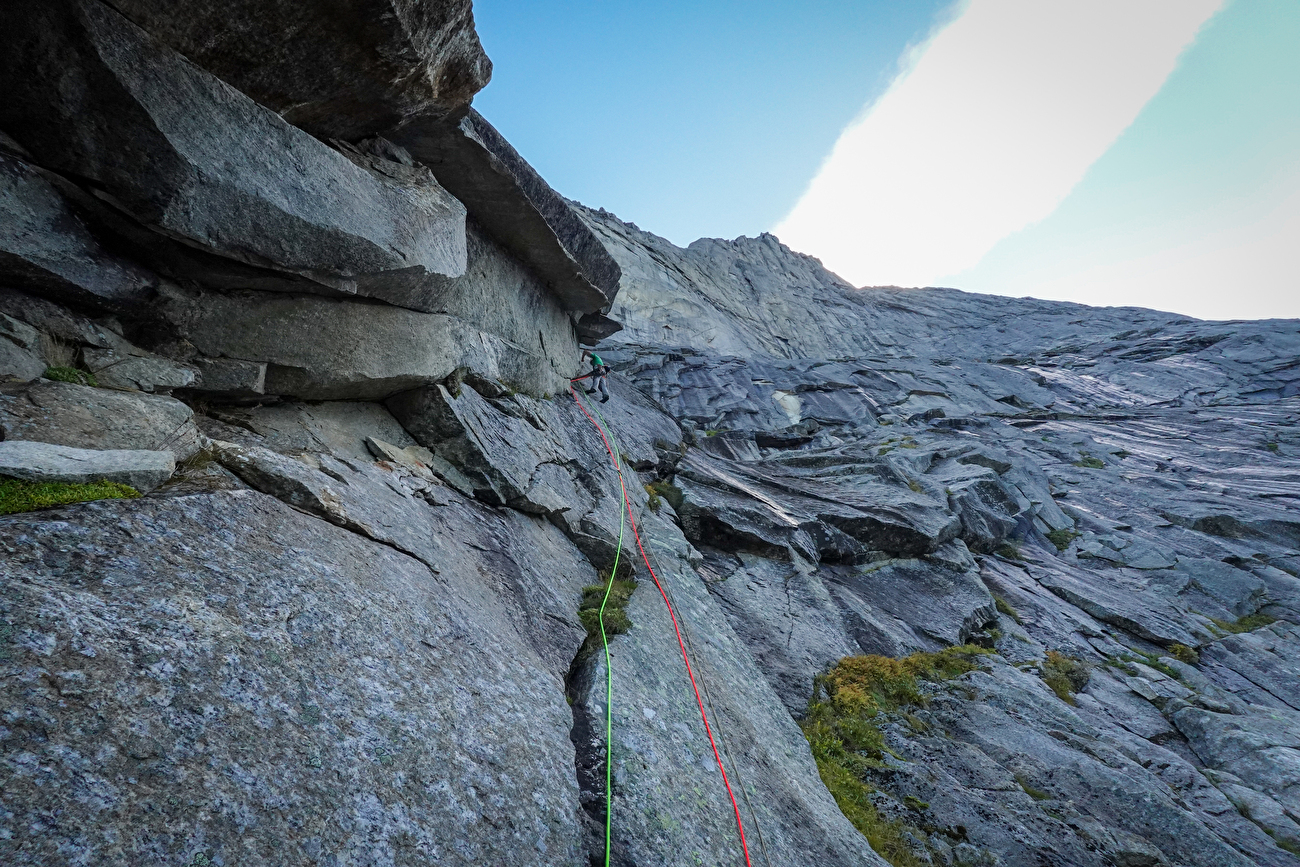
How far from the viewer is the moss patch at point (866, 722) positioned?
8750mm

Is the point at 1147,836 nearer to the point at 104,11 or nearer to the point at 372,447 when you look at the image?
the point at 372,447

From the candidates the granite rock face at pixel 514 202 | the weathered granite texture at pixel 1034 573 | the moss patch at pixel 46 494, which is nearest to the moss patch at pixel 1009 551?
the weathered granite texture at pixel 1034 573

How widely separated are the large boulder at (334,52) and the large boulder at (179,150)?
27 cm

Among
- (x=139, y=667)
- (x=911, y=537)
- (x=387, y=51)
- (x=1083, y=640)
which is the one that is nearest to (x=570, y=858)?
(x=139, y=667)

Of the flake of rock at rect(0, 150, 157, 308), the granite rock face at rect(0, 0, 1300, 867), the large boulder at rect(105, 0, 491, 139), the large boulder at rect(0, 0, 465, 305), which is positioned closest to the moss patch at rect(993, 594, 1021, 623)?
the granite rock face at rect(0, 0, 1300, 867)

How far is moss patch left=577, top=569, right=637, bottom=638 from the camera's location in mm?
8836

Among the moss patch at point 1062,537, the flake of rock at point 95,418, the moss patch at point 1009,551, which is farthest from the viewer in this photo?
the moss patch at point 1062,537

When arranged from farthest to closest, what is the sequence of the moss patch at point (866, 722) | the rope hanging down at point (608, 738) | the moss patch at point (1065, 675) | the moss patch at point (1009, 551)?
the moss patch at point (1009, 551) → the moss patch at point (1065, 675) → the moss patch at point (866, 722) → the rope hanging down at point (608, 738)

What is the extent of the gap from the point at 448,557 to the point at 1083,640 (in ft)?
68.7

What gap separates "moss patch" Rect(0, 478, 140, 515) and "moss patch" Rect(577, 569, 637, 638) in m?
6.15

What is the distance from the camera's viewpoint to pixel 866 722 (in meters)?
11.2

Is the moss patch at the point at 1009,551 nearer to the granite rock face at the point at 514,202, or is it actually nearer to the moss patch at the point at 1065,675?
the moss patch at the point at 1065,675

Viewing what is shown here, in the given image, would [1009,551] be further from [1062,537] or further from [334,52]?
[334,52]

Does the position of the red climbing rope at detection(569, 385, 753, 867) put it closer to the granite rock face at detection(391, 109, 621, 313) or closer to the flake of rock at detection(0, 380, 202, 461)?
the granite rock face at detection(391, 109, 621, 313)
